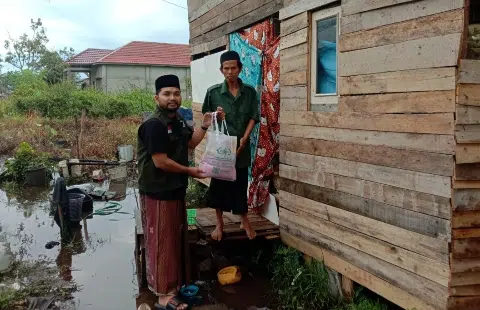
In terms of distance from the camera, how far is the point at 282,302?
14.7 ft

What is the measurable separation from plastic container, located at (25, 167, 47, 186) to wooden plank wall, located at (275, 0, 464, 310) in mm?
8429

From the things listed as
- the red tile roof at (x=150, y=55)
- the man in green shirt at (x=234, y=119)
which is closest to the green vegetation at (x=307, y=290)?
the man in green shirt at (x=234, y=119)

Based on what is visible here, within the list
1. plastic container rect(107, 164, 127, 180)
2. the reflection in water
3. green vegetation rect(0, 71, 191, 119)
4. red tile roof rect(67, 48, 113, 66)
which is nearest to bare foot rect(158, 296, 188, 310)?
the reflection in water

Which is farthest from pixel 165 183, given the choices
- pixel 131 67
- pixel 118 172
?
pixel 131 67

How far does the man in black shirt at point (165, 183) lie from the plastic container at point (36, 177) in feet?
25.6

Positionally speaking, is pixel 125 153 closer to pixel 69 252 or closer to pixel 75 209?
pixel 75 209

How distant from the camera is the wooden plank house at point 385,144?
303 centimetres

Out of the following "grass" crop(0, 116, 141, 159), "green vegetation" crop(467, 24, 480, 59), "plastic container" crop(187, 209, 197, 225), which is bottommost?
"plastic container" crop(187, 209, 197, 225)

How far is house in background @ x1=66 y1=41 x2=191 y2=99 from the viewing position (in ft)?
92.5

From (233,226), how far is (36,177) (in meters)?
7.55

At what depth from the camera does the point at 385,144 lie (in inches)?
141

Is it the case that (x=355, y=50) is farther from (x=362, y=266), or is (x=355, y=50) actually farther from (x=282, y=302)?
(x=282, y=302)

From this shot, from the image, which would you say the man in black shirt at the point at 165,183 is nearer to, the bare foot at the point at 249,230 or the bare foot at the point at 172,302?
the bare foot at the point at 172,302

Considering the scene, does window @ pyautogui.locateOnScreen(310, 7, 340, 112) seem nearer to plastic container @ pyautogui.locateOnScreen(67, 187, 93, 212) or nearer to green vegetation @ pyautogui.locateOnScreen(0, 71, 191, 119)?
plastic container @ pyautogui.locateOnScreen(67, 187, 93, 212)
